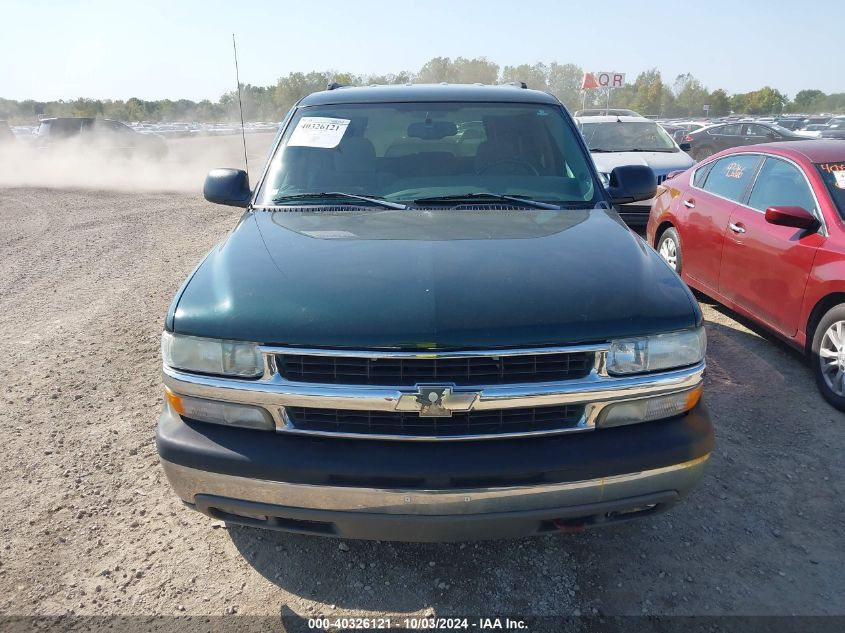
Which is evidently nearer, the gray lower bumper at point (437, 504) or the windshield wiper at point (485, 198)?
the gray lower bumper at point (437, 504)

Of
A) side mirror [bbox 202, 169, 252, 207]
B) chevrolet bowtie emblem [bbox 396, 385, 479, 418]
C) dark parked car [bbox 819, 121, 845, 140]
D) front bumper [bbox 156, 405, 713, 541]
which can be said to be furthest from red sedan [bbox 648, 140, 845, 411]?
dark parked car [bbox 819, 121, 845, 140]

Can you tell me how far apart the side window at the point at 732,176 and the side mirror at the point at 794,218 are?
3.18 feet

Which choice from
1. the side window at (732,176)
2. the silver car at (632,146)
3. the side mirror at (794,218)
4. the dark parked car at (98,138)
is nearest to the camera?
the side mirror at (794,218)

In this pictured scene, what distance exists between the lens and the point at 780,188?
4949 millimetres

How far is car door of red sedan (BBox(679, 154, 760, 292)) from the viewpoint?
5458 mm

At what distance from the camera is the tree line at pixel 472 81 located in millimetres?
48000

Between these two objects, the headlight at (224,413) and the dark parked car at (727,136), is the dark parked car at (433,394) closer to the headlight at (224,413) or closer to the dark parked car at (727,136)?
the headlight at (224,413)

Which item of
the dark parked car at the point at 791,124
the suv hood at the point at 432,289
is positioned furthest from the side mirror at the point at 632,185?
the dark parked car at the point at 791,124

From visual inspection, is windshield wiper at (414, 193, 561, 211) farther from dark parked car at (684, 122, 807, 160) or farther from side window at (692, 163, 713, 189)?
dark parked car at (684, 122, 807, 160)

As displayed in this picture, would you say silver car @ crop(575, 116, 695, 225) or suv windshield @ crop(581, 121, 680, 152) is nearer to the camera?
silver car @ crop(575, 116, 695, 225)

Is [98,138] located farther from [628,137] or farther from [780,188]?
[780,188]

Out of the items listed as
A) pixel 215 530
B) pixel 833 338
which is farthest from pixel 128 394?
pixel 833 338

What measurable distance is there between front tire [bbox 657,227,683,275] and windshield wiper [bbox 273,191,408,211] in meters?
3.88

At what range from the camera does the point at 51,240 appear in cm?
980
